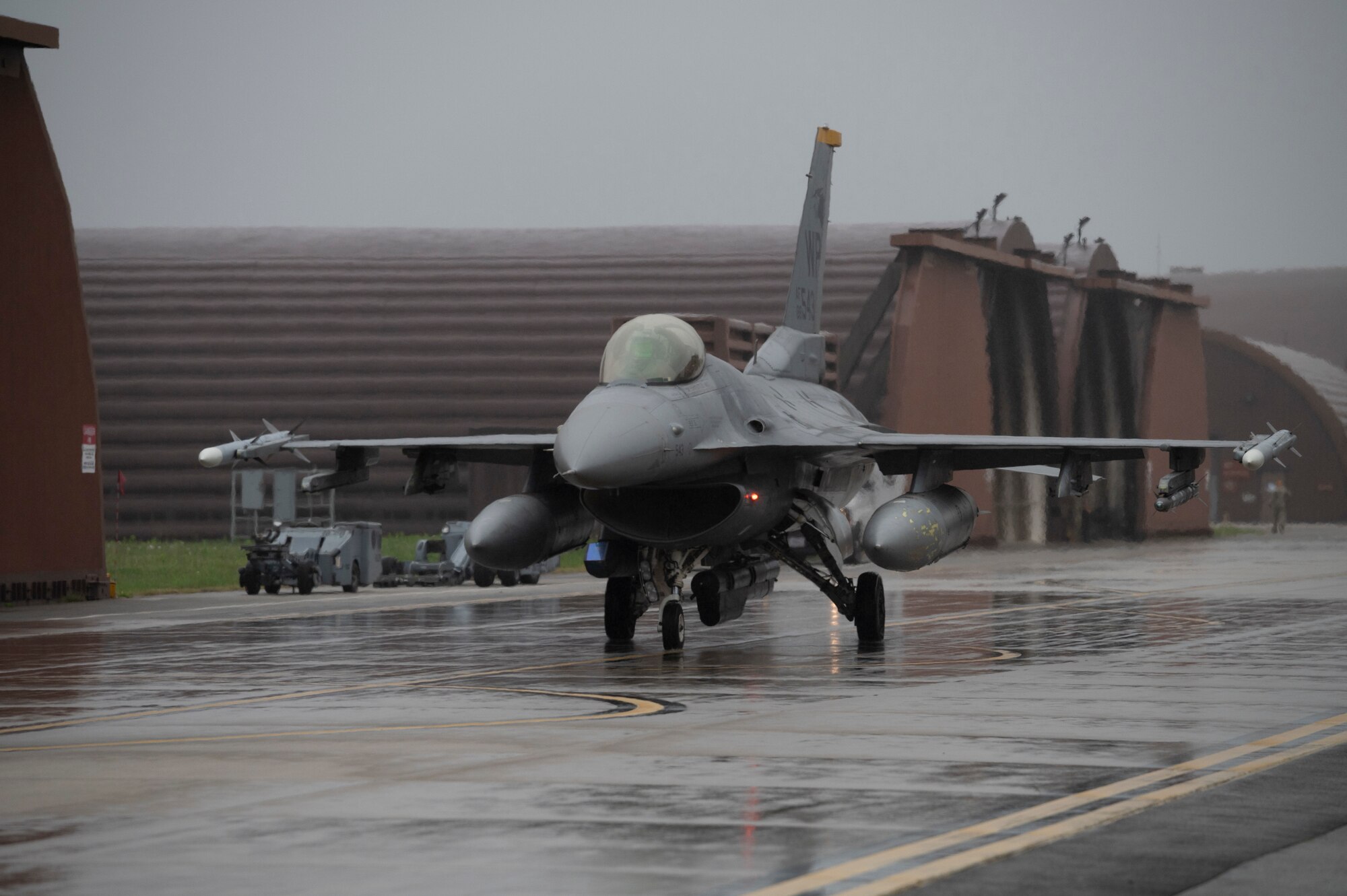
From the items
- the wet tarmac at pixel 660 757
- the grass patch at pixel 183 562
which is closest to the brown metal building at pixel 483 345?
the grass patch at pixel 183 562

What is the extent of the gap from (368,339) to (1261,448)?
4926cm

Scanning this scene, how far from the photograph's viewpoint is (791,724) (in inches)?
538

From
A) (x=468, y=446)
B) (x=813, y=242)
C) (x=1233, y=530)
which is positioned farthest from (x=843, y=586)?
(x=1233, y=530)

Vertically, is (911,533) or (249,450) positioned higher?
(249,450)

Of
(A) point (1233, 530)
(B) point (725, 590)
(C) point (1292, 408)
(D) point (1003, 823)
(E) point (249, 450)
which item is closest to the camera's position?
(D) point (1003, 823)

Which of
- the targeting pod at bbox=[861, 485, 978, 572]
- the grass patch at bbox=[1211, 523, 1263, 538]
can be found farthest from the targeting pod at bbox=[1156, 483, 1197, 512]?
the grass patch at bbox=[1211, 523, 1263, 538]

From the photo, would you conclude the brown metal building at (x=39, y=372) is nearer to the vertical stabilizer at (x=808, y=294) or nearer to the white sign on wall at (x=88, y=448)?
the white sign on wall at (x=88, y=448)

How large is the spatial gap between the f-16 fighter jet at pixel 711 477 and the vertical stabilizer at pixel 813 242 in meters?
1.92

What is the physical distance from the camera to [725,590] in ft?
72.8

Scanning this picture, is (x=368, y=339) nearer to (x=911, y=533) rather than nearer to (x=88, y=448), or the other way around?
(x=88, y=448)

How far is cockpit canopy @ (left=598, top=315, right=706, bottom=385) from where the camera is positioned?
20.1 m

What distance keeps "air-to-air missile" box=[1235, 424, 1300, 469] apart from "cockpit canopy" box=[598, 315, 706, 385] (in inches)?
275

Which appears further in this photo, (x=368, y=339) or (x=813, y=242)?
(x=368, y=339)

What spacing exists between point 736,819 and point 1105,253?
63.1 m
